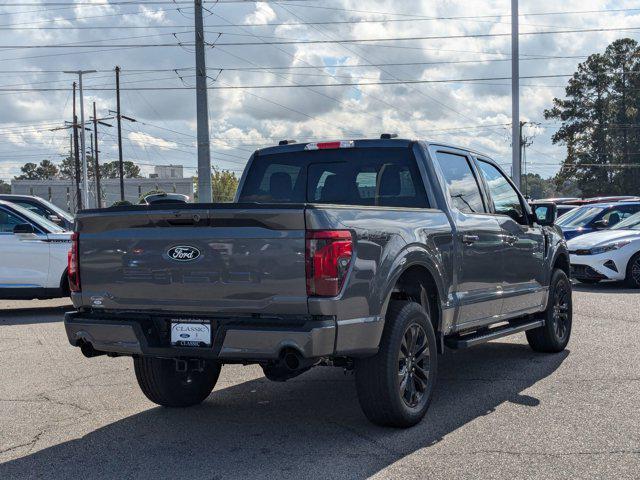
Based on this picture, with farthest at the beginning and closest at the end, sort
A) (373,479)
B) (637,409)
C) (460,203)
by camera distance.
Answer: (460,203) → (637,409) → (373,479)

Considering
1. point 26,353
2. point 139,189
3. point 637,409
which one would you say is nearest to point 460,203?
point 637,409

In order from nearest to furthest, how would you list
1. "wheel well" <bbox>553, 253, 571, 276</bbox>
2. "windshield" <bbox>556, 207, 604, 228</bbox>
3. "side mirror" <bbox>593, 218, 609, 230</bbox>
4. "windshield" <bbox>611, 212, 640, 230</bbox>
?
"wheel well" <bbox>553, 253, 571, 276</bbox> < "windshield" <bbox>611, 212, 640, 230</bbox> < "side mirror" <bbox>593, 218, 609, 230</bbox> < "windshield" <bbox>556, 207, 604, 228</bbox>

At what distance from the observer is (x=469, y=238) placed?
21.3 ft

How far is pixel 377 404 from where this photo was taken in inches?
209

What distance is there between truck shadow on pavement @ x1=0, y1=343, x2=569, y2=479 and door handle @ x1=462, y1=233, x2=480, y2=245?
3.93 ft

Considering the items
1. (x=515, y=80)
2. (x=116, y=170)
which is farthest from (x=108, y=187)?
(x=515, y=80)

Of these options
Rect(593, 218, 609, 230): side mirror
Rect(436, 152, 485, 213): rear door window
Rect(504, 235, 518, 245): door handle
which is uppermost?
Rect(436, 152, 485, 213): rear door window

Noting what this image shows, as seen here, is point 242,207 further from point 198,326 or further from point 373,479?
point 373,479

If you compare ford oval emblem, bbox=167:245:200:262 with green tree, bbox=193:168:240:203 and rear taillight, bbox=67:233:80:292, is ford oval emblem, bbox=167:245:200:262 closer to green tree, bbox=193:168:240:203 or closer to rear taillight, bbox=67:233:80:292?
rear taillight, bbox=67:233:80:292

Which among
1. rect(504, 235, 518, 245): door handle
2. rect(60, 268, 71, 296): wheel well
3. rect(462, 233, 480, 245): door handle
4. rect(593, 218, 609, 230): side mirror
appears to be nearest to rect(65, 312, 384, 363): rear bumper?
rect(462, 233, 480, 245): door handle

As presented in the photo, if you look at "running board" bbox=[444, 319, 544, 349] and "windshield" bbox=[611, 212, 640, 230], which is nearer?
"running board" bbox=[444, 319, 544, 349]

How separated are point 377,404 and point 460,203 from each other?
2.08 meters

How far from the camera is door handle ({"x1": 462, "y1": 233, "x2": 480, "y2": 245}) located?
6403mm

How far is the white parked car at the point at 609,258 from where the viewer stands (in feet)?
48.3
